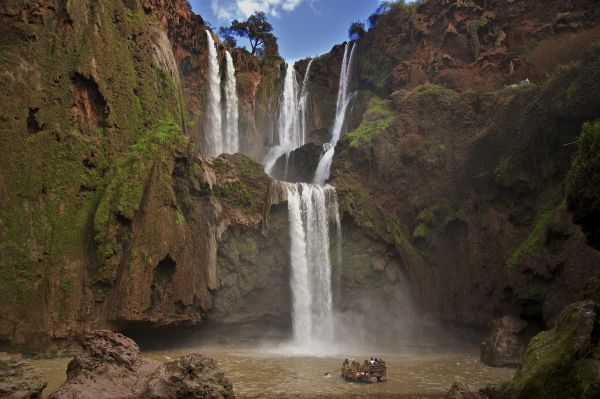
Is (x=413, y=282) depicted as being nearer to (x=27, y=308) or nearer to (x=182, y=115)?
(x=182, y=115)

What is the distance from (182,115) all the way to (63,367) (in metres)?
18.5

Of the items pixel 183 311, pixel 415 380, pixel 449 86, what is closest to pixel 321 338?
pixel 183 311

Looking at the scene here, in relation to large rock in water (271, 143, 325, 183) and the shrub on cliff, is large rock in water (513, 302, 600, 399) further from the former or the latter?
large rock in water (271, 143, 325, 183)

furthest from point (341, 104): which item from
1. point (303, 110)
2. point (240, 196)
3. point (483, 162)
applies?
point (240, 196)

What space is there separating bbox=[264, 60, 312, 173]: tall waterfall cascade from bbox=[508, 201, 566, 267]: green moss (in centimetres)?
2656

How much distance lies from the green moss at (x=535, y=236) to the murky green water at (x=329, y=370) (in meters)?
5.50

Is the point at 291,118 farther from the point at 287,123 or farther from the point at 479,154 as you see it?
the point at 479,154

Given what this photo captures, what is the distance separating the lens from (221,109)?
41.3 metres

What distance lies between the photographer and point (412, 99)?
3716 centimetres

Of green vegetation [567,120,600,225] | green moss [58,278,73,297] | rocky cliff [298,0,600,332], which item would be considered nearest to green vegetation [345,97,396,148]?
rocky cliff [298,0,600,332]

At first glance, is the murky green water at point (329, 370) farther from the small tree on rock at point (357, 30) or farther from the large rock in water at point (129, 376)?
the small tree on rock at point (357, 30)

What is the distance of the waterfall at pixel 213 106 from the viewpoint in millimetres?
39438

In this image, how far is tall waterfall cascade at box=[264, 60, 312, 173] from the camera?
47031 millimetres

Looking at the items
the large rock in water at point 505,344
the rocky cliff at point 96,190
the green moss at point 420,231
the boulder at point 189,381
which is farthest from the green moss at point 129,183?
the large rock in water at point 505,344
